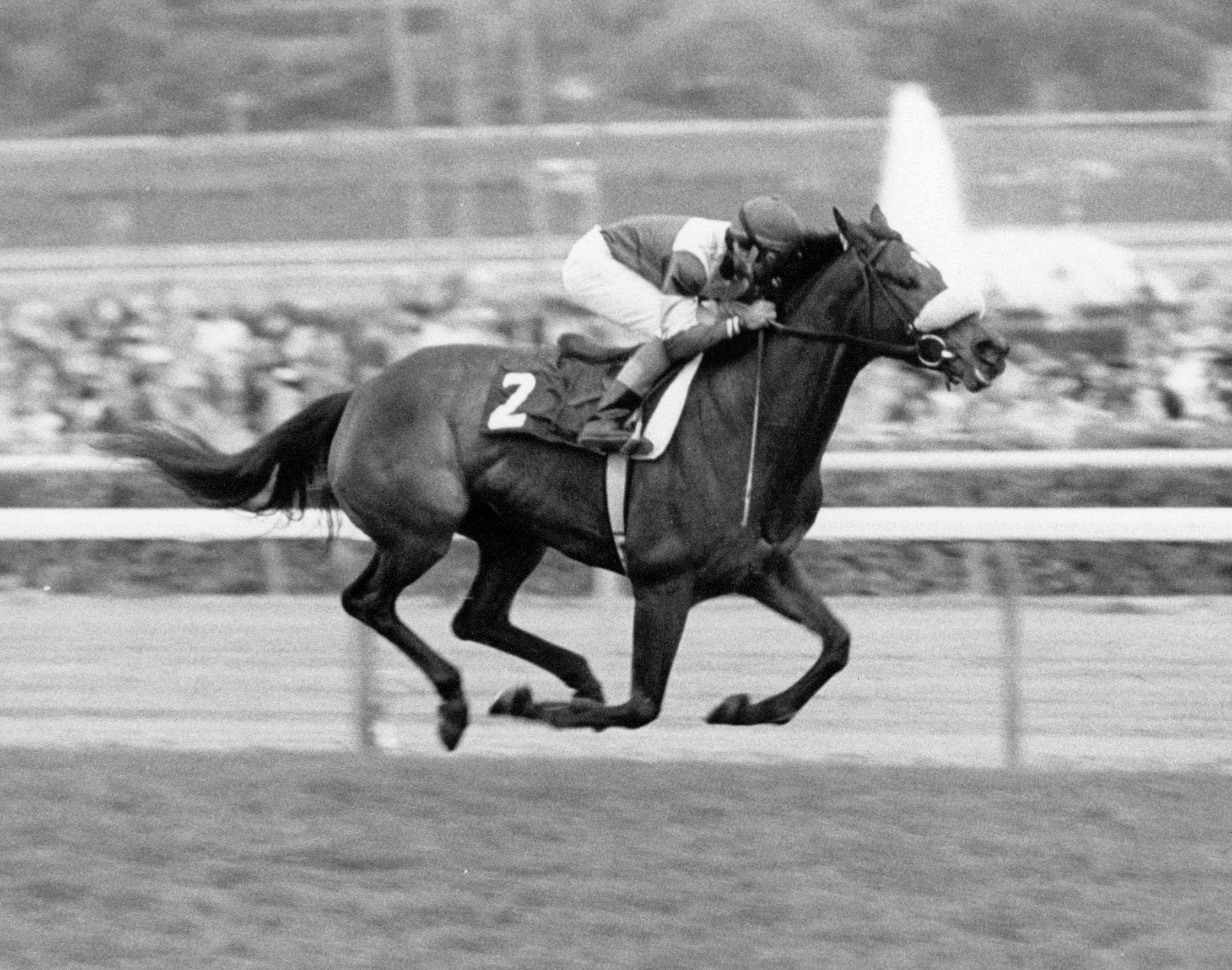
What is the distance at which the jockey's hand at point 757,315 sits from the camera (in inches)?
202

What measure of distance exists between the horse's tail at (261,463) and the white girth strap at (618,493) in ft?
2.66

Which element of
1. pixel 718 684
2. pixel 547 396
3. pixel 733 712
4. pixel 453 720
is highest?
pixel 547 396

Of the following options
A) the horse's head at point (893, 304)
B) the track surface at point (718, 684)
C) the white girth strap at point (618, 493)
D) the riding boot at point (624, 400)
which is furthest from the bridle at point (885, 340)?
the track surface at point (718, 684)

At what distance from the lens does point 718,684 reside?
637 centimetres

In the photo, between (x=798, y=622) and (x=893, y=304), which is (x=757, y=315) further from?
(x=798, y=622)

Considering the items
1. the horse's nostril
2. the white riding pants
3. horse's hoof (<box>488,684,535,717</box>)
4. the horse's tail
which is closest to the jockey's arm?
the white riding pants

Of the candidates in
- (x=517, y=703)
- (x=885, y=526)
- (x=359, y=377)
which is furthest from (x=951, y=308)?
(x=359, y=377)

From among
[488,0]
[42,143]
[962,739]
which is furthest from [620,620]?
[488,0]

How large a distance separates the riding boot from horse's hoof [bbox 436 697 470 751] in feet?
2.34

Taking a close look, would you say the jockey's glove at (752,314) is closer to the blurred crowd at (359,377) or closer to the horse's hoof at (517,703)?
the horse's hoof at (517,703)

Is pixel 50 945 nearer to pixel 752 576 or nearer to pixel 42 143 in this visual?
pixel 752 576

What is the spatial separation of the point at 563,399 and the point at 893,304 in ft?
2.56

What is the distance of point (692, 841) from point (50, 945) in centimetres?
126

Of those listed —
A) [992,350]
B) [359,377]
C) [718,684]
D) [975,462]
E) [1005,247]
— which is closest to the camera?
[992,350]
